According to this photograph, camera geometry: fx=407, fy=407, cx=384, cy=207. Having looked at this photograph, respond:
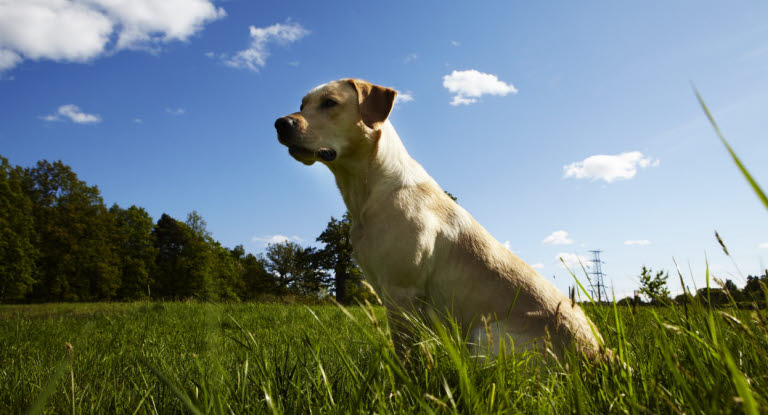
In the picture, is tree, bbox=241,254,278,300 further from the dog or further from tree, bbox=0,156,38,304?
the dog

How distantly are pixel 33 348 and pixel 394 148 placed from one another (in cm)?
534

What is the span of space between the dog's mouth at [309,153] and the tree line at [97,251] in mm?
27077

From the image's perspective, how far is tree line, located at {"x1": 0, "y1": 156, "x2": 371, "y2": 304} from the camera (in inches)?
1362

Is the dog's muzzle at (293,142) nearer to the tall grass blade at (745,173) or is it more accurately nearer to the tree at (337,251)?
the tall grass blade at (745,173)

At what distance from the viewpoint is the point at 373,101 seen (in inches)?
151

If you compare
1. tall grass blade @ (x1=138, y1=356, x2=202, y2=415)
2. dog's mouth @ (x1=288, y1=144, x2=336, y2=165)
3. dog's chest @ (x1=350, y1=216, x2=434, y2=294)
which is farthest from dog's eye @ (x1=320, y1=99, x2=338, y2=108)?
tall grass blade @ (x1=138, y1=356, x2=202, y2=415)

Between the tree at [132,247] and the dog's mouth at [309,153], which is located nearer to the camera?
the dog's mouth at [309,153]

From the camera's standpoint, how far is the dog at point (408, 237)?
280 cm

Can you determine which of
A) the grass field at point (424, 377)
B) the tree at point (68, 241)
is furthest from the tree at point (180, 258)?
the grass field at point (424, 377)

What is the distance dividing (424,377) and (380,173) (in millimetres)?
2153

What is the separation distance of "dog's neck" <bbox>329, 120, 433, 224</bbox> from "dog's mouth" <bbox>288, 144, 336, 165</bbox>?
19 centimetres

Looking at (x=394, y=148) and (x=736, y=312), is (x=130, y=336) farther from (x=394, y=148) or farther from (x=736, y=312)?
(x=736, y=312)

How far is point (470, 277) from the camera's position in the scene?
306 centimetres

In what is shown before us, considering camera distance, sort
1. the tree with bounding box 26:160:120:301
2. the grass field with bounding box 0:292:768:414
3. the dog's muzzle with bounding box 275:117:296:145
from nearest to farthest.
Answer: the grass field with bounding box 0:292:768:414, the dog's muzzle with bounding box 275:117:296:145, the tree with bounding box 26:160:120:301
